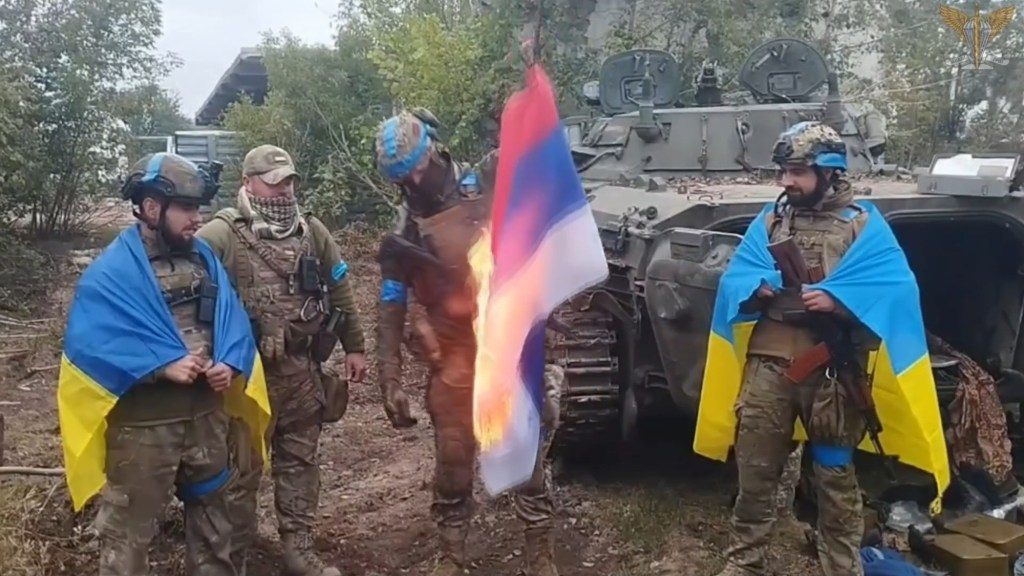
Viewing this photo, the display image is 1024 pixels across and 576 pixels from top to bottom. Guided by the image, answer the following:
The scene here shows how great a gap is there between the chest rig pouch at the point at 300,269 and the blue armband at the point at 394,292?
42 centimetres

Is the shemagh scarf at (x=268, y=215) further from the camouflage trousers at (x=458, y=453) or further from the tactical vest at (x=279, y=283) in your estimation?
the camouflage trousers at (x=458, y=453)

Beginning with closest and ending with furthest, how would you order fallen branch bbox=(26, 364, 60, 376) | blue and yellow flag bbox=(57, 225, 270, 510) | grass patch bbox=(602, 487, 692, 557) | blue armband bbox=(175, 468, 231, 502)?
blue and yellow flag bbox=(57, 225, 270, 510) < blue armband bbox=(175, 468, 231, 502) < grass patch bbox=(602, 487, 692, 557) < fallen branch bbox=(26, 364, 60, 376)

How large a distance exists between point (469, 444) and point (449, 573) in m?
0.52

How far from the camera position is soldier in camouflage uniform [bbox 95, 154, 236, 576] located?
3.78 meters

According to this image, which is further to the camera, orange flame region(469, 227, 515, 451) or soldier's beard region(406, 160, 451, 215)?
soldier's beard region(406, 160, 451, 215)

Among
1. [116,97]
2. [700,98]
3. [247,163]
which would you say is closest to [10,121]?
[116,97]

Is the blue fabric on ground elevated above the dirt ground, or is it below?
above

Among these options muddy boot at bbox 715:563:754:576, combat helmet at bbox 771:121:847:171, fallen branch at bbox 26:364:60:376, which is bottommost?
fallen branch at bbox 26:364:60:376

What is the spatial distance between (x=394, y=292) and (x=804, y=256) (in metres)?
1.57

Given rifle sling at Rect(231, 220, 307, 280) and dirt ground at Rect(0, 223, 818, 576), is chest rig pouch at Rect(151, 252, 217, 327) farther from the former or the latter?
dirt ground at Rect(0, 223, 818, 576)

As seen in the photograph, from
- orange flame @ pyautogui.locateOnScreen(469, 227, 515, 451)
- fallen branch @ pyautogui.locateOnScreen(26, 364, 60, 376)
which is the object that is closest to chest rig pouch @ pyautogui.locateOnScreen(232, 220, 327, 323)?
orange flame @ pyautogui.locateOnScreen(469, 227, 515, 451)

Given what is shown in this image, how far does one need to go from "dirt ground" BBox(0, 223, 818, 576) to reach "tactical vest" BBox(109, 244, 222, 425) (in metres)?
1.09

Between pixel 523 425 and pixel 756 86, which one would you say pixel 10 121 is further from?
pixel 523 425

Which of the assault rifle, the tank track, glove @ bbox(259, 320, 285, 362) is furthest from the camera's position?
the tank track
